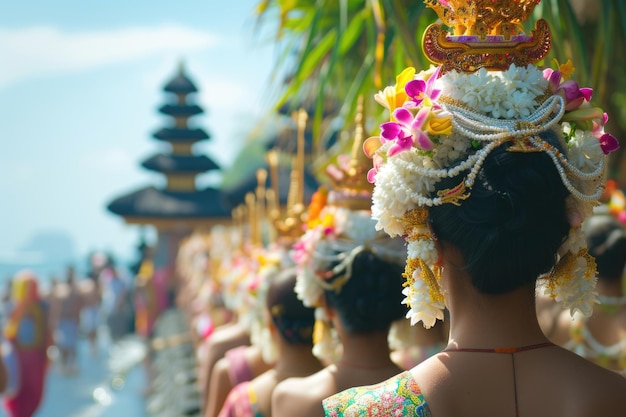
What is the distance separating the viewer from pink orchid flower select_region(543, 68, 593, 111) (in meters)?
2.48

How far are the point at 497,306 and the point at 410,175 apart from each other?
335 millimetres

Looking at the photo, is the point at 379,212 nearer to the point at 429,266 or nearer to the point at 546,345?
the point at 429,266

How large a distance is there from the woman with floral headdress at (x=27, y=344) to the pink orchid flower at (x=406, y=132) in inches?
394

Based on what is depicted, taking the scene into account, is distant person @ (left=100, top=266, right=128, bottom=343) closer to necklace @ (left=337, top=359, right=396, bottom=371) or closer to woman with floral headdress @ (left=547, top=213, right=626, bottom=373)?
woman with floral headdress @ (left=547, top=213, right=626, bottom=373)

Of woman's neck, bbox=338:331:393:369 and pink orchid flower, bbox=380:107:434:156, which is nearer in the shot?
pink orchid flower, bbox=380:107:434:156

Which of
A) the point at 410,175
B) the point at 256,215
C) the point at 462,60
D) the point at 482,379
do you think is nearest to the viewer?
the point at 482,379

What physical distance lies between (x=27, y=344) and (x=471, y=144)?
35.0 ft

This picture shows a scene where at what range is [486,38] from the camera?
2570 millimetres

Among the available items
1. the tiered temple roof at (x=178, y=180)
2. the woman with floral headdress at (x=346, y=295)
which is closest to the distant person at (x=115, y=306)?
the tiered temple roof at (x=178, y=180)

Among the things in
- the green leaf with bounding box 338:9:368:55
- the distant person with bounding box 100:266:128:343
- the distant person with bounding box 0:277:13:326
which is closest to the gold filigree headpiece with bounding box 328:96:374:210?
the green leaf with bounding box 338:9:368:55

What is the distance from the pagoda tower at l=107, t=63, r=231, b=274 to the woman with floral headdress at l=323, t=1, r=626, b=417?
29.2 metres

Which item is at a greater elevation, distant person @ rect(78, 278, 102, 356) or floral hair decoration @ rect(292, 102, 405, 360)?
floral hair decoration @ rect(292, 102, 405, 360)

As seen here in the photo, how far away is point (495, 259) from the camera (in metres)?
2.26

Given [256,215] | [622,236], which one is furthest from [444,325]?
[256,215]
